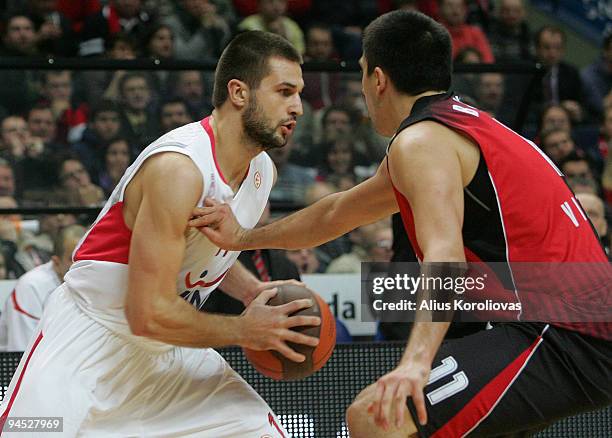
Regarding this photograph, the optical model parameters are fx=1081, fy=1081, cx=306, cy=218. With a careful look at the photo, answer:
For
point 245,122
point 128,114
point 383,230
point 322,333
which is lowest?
point 383,230

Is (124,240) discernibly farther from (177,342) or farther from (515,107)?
(515,107)

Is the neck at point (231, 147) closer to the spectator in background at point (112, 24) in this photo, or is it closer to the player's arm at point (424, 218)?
the player's arm at point (424, 218)

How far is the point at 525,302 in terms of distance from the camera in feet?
12.7

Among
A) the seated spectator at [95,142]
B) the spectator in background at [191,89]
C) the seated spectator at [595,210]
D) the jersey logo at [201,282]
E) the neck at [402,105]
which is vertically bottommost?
the seated spectator at [595,210]

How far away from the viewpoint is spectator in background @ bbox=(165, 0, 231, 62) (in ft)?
33.2

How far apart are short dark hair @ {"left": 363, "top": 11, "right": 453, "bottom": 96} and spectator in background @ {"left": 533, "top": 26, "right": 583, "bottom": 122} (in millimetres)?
6568

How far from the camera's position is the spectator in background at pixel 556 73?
423 inches

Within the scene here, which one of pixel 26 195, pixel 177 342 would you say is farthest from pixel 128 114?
pixel 177 342

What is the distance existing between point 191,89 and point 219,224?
3341mm

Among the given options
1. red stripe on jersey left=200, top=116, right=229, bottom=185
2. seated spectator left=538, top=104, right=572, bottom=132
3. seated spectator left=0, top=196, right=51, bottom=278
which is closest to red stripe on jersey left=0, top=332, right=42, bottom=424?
red stripe on jersey left=200, top=116, right=229, bottom=185

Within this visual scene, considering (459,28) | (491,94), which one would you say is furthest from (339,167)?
(459,28)

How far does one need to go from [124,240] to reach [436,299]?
4.72 feet

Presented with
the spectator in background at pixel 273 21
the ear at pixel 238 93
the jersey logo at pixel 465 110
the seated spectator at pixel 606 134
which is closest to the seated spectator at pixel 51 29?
the spectator in background at pixel 273 21

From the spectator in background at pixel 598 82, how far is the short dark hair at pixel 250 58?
6.91 metres
